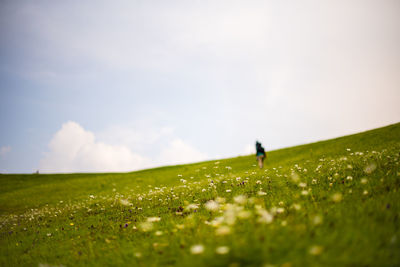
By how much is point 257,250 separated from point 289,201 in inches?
96.4

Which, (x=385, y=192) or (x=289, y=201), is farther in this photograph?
(x=289, y=201)

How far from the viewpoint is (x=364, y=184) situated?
15.0ft

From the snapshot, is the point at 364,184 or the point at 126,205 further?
the point at 126,205

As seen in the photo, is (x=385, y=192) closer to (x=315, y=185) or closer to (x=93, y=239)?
(x=315, y=185)

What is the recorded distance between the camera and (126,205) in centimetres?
869

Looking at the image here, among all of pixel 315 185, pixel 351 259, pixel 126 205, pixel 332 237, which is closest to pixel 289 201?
pixel 315 185

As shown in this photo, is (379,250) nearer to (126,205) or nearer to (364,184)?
(364,184)

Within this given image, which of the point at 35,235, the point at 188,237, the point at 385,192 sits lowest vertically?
the point at 35,235

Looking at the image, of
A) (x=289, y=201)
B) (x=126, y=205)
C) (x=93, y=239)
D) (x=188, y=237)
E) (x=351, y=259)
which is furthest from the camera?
(x=126, y=205)

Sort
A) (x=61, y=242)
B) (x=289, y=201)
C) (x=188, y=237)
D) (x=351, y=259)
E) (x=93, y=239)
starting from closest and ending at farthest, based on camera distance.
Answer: (x=351, y=259) < (x=188, y=237) < (x=289, y=201) < (x=93, y=239) < (x=61, y=242)

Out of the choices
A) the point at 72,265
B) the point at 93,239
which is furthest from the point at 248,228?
the point at 93,239

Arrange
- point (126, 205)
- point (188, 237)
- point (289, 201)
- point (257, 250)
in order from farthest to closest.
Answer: point (126, 205) → point (289, 201) → point (188, 237) → point (257, 250)

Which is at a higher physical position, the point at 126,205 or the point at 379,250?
the point at 379,250

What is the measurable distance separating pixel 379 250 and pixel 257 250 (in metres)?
1.35
